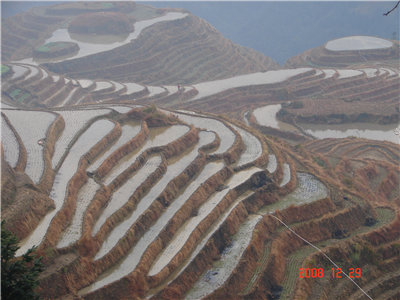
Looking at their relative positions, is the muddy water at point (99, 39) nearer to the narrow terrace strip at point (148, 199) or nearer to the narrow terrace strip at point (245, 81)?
the narrow terrace strip at point (245, 81)

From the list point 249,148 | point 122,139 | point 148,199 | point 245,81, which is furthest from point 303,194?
point 245,81

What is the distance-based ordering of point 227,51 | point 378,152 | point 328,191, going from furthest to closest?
point 227,51 → point 378,152 → point 328,191

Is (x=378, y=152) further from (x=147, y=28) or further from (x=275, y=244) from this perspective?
(x=147, y=28)

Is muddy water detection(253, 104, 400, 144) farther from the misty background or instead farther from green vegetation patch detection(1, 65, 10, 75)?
the misty background

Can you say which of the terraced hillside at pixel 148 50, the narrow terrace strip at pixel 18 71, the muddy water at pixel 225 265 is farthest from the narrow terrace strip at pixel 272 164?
the terraced hillside at pixel 148 50

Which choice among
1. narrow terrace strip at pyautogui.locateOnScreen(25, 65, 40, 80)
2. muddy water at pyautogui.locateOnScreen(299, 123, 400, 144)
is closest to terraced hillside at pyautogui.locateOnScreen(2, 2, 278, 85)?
narrow terrace strip at pyautogui.locateOnScreen(25, 65, 40, 80)

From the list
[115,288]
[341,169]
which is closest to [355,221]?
[341,169]

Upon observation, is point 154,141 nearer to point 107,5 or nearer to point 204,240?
point 204,240
